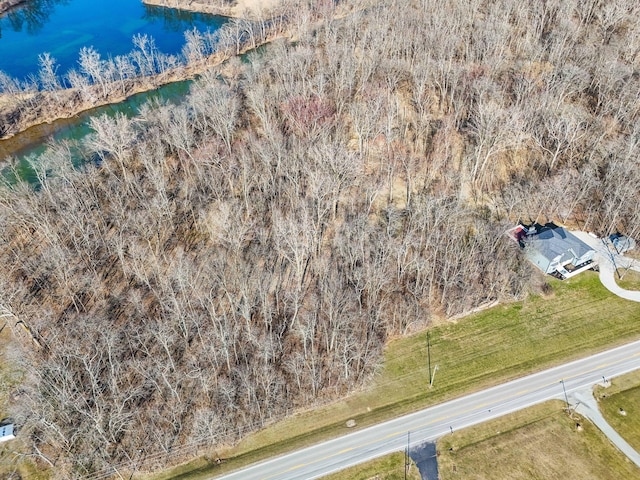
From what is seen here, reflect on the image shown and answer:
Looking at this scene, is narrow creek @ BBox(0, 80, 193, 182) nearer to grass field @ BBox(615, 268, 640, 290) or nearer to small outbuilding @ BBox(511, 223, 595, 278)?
small outbuilding @ BBox(511, 223, 595, 278)

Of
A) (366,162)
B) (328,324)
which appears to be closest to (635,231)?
(366,162)

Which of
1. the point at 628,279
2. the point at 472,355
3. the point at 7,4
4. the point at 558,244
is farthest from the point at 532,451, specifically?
the point at 7,4

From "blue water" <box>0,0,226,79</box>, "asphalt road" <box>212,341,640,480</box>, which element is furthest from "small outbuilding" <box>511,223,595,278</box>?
"blue water" <box>0,0,226,79</box>

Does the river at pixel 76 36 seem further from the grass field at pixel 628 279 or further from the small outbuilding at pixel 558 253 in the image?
the grass field at pixel 628 279

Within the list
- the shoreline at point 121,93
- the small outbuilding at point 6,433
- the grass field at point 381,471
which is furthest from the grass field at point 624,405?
the shoreline at point 121,93

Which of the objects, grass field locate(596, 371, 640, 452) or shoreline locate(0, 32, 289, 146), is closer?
grass field locate(596, 371, 640, 452)

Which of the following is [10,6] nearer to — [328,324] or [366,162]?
[366,162]

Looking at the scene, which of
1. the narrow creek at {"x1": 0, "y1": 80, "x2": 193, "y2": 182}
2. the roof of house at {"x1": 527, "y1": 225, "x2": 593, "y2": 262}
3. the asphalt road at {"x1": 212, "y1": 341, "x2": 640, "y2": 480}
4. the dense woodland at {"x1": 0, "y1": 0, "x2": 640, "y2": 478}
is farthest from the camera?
Answer: the narrow creek at {"x1": 0, "y1": 80, "x2": 193, "y2": 182}
